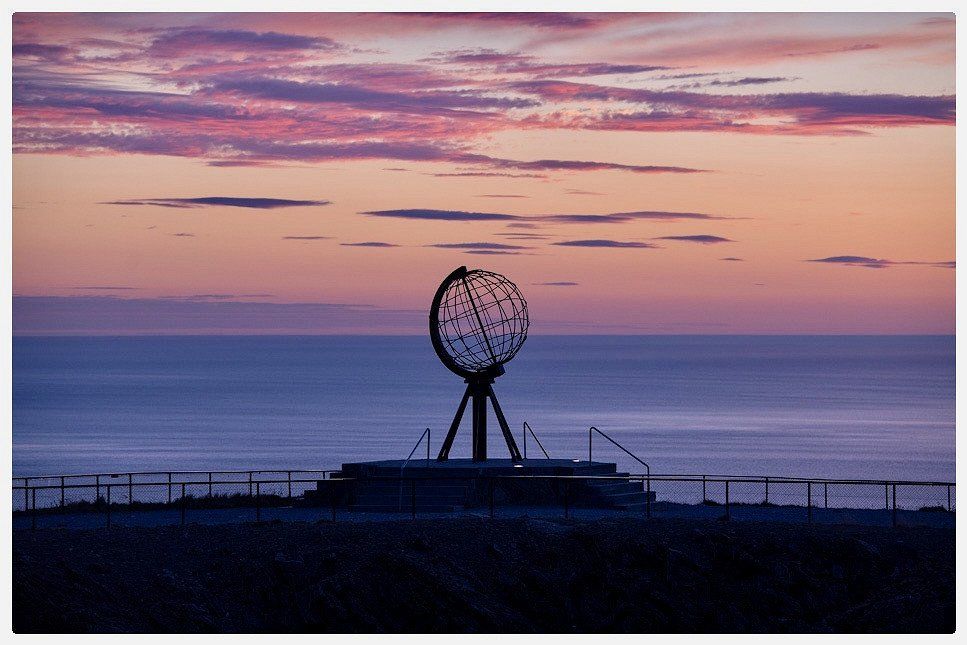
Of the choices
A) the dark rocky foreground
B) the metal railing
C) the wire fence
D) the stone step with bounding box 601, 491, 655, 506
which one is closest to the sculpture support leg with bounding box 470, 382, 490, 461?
the wire fence

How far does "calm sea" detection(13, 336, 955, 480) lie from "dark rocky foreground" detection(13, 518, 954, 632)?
40.7 metres

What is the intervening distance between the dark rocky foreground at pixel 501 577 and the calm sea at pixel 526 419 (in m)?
40.7

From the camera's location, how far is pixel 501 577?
22.2 m

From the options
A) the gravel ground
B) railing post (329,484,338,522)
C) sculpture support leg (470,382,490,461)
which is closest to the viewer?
railing post (329,484,338,522)

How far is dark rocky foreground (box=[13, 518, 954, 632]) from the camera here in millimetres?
20922

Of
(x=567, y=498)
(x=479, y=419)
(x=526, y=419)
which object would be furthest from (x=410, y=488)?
(x=526, y=419)

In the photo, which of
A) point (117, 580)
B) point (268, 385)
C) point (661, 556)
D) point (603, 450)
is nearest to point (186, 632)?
point (117, 580)

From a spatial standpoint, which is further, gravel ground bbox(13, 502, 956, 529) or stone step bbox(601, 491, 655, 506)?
stone step bbox(601, 491, 655, 506)

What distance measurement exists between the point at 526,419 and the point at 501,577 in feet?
269

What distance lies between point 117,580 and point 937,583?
35.8 ft

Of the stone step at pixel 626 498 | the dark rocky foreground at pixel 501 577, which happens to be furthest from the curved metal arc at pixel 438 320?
the dark rocky foreground at pixel 501 577

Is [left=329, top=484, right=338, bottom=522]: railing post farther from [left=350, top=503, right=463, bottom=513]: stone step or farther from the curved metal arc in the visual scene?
the curved metal arc

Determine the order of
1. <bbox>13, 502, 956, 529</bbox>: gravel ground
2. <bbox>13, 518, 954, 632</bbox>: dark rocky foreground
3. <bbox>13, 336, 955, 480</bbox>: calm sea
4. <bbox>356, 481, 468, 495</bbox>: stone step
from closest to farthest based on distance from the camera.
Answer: <bbox>13, 518, 954, 632</bbox>: dark rocky foreground → <bbox>13, 502, 956, 529</bbox>: gravel ground → <bbox>356, 481, 468, 495</bbox>: stone step → <bbox>13, 336, 955, 480</bbox>: calm sea

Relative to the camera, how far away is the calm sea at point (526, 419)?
72688 millimetres
